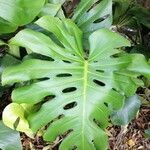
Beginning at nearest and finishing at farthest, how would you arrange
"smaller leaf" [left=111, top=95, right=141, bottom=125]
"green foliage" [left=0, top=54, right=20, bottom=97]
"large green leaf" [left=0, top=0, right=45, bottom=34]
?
"large green leaf" [left=0, top=0, right=45, bottom=34], "green foliage" [left=0, top=54, right=20, bottom=97], "smaller leaf" [left=111, top=95, right=141, bottom=125]

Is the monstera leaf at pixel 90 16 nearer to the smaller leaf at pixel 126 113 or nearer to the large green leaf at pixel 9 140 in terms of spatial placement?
the smaller leaf at pixel 126 113

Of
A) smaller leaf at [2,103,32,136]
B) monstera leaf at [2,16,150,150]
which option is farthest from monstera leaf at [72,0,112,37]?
smaller leaf at [2,103,32,136]

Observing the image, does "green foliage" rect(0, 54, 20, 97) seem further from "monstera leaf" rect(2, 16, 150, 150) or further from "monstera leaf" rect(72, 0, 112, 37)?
"monstera leaf" rect(72, 0, 112, 37)

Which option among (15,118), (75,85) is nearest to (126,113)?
(75,85)

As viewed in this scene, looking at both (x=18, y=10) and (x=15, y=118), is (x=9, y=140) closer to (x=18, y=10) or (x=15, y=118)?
(x=15, y=118)

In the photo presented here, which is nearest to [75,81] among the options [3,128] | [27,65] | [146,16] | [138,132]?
[27,65]

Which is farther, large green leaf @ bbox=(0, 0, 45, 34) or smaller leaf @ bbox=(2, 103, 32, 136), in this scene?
smaller leaf @ bbox=(2, 103, 32, 136)

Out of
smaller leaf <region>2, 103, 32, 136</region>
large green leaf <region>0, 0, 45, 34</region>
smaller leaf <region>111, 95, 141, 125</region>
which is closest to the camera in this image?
large green leaf <region>0, 0, 45, 34</region>
